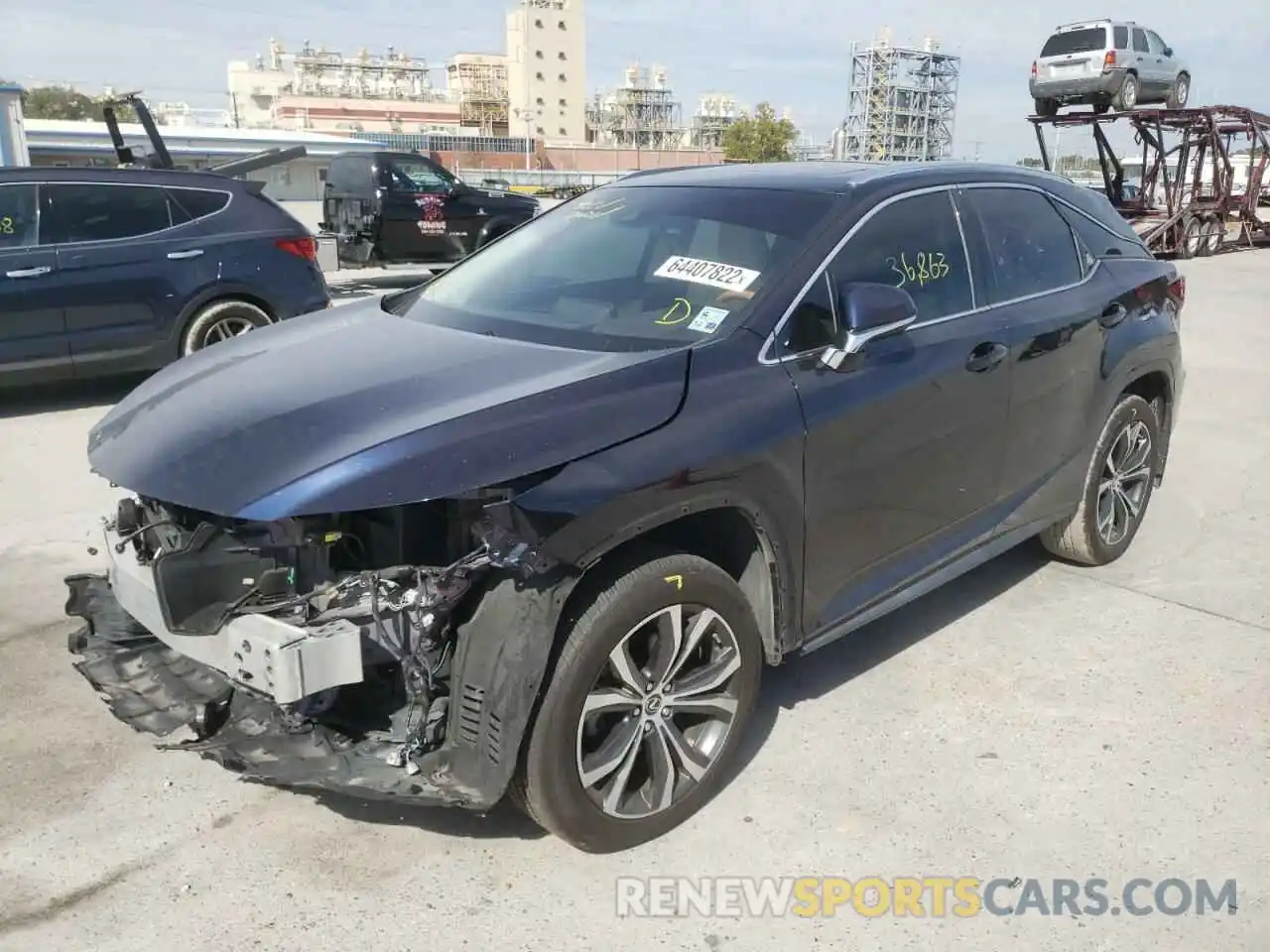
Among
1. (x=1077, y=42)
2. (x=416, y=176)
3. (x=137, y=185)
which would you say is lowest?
(x=137, y=185)

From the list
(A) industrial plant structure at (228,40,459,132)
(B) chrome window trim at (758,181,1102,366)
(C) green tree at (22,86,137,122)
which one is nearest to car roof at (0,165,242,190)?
(B) chrome window trim at (758,181,1102,366)

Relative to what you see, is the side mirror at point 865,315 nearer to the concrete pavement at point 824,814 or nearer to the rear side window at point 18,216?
the concrete pavement at point 824,814

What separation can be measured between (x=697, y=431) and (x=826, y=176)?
1.44 metres

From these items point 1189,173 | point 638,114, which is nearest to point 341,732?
point 1189,173

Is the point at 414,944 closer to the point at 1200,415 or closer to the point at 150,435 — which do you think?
the point at 150,435

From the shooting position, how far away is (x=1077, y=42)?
877 inches

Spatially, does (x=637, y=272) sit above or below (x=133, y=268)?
above

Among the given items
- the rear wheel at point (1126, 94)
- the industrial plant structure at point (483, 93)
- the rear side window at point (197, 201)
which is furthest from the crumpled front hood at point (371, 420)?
the industrial plant structure at point (483, 93)

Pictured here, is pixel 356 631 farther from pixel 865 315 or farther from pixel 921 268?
pixel 921 268

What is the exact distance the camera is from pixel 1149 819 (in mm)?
3137

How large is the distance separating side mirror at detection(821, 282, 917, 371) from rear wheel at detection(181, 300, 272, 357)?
6.00m

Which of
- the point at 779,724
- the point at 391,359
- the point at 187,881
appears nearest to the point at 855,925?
the point at 779,724

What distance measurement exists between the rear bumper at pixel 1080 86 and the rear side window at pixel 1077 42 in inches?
22.5

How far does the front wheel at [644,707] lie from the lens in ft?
8.74
